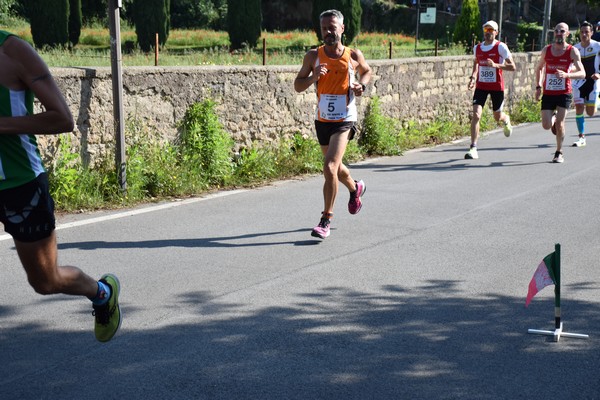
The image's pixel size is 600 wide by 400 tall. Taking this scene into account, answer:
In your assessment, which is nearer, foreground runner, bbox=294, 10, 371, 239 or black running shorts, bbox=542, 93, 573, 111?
foreground runner, bbox=294, 10, 371, 239

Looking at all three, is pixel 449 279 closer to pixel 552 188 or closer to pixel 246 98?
pixel 552 188

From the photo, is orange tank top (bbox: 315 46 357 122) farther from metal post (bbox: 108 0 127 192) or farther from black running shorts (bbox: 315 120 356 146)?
metal post (bbox: 108 0 127 192)

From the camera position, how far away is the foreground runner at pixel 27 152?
4.22m

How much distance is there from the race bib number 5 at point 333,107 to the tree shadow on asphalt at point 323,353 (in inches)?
96.0

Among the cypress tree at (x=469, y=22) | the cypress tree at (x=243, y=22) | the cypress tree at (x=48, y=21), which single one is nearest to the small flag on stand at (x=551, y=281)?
the cypress tree at (x=469, y=22)

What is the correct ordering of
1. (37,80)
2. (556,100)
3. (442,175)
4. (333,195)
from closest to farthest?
(37,80), (333,195), (442,175), (556,100)

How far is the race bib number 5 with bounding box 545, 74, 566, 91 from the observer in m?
13.2

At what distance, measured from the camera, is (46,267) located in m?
4.53

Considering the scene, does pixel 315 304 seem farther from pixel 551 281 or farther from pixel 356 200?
pixel 356 200

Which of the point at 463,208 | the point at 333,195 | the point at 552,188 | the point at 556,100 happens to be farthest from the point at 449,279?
the point at 556,100

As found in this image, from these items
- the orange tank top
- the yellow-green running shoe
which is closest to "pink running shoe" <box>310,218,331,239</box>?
the orange tank top

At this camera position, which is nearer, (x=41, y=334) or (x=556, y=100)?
(x=41, y=334)

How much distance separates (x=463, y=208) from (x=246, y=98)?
3.25m

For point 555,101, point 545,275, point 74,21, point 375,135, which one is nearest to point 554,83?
point 555,101
